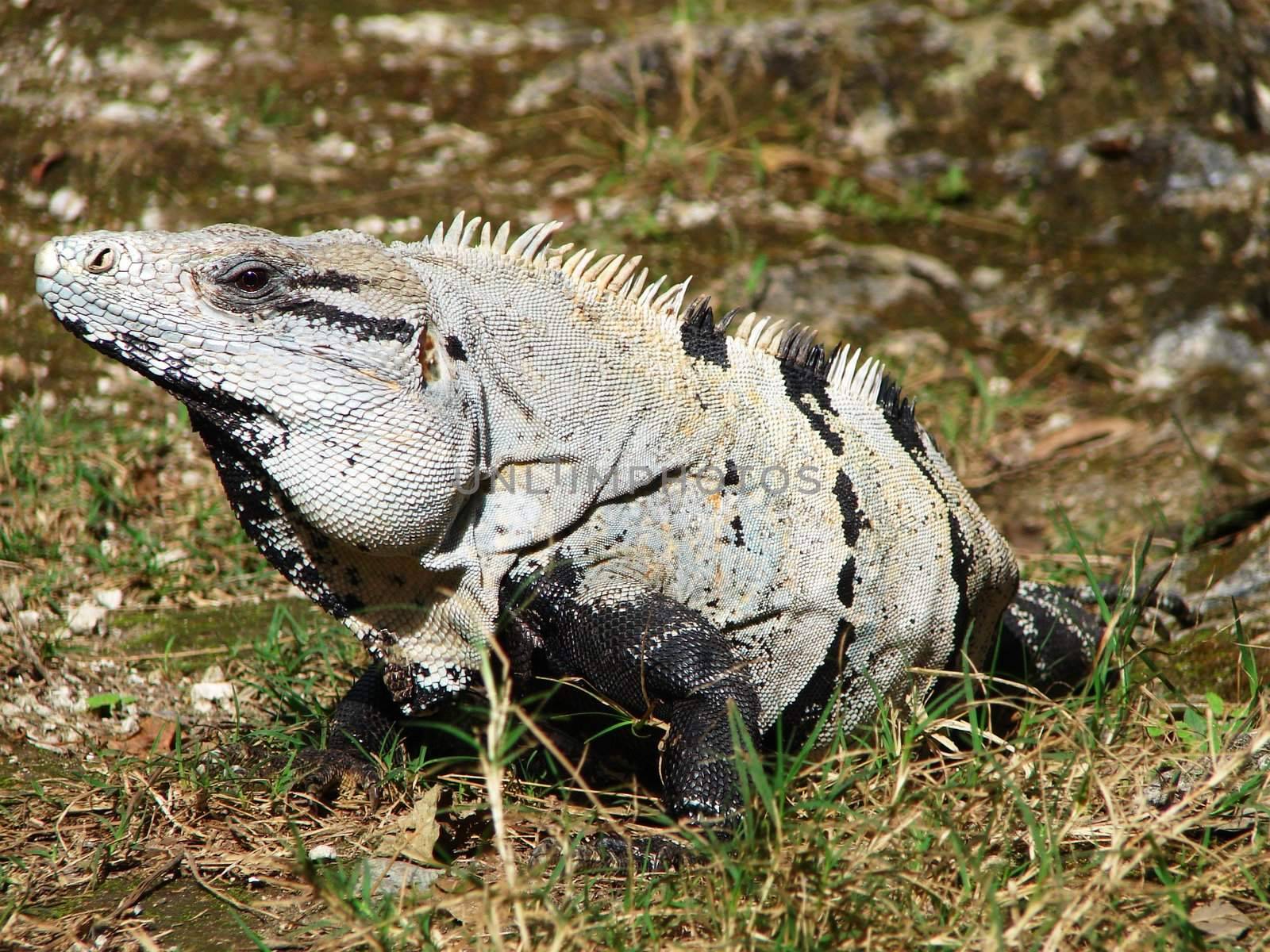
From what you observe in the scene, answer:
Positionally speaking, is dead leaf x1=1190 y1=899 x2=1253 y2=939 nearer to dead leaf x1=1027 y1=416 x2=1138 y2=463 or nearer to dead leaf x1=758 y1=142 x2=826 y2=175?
dead leaf x1=1027 y1=416 x2=1138 y2=463

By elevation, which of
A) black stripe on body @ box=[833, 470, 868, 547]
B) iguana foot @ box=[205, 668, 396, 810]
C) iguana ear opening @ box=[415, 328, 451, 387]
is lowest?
iguana foot @ box=[205, 668, 396, 810]

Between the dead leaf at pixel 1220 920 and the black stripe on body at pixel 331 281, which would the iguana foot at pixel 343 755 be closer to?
the black stripe on body at pixel 331 281

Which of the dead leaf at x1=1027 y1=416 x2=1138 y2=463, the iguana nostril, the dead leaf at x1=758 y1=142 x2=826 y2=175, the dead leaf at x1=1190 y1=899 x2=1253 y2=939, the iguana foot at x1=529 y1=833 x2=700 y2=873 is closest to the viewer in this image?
the dead leaf at x1=1190 y1=899 x2=1253 y2=939

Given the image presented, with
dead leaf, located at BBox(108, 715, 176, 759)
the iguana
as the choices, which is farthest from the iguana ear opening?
dead leaf, located at BBox(108, 715, 176, 759)

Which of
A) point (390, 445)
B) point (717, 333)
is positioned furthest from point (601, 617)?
point (717, 333)

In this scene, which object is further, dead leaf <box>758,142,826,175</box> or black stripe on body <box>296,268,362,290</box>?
dead leaf <box>758,142,826,175</box>

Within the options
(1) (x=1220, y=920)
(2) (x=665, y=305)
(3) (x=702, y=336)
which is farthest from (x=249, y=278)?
(1) (x=1220, y=920)

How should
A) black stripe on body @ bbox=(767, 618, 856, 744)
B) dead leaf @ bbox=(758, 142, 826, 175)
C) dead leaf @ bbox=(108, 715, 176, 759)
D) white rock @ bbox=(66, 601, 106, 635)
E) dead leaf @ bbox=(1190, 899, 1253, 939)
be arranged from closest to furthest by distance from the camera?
1. dead leaf @ bbox=(1190, 899, 1253, 939)
2. black stripe on body @ bbox=(767, 618, 856, 744)
3. dead leaf @ bbox=(108, 715, 176, 759)
4. white rock @ bbox=(66, 601, 106, 635)
5. dead leaf @ bbox=(758, 142, 826, 175)
